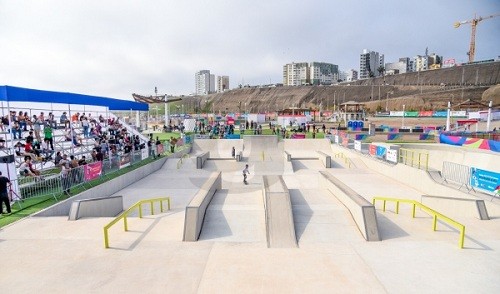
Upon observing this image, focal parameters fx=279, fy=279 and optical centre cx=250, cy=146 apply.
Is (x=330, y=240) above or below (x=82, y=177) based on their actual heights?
below

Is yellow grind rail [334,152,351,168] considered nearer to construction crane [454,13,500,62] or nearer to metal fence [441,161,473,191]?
metal fence [441,161,473,191]

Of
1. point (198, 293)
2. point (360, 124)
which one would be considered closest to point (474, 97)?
point (360, 124)

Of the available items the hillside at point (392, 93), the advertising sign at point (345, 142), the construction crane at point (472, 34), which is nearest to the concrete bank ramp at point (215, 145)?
the advertising sign at point (345, 142)

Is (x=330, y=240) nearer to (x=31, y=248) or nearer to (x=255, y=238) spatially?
(x=255, y=238)

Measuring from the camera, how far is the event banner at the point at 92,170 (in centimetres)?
1388

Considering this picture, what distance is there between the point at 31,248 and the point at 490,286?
11575 mm

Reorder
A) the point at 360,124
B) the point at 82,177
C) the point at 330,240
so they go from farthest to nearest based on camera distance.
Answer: the point at 360,124 < the point at 82,177 < the point at 330,240

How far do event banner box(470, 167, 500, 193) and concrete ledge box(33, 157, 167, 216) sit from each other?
17965 mm

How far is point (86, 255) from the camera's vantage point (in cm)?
746

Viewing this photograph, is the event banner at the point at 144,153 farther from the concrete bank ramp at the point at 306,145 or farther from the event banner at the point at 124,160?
the concrete bank ramp at the point at 306,145

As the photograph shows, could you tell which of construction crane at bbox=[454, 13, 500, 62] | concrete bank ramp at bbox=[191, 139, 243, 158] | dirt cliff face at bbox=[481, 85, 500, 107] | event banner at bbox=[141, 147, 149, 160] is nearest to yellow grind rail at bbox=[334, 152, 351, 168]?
concrete bank ramp at bbox=[191, 139, 243, 158]

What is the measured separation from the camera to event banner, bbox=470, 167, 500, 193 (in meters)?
12.0

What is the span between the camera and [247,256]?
24.4 ft

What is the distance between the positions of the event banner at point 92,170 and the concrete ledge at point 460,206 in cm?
1576
